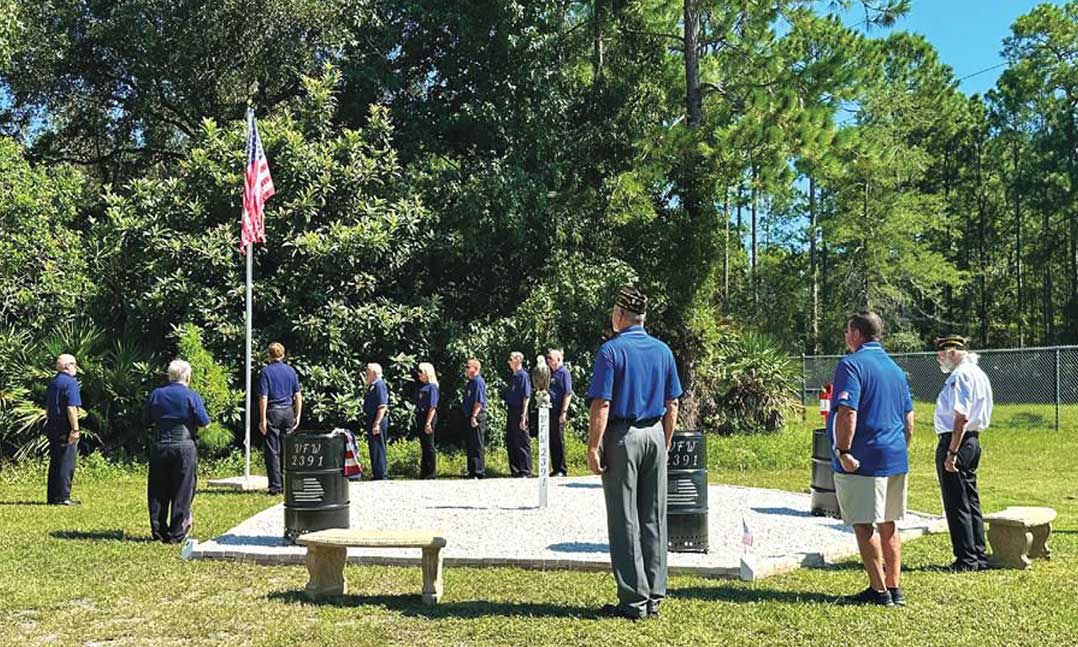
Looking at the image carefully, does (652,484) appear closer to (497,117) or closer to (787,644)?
(787,644)

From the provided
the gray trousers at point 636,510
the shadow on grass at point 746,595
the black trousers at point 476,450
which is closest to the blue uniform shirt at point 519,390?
the black trousers at point 476,450

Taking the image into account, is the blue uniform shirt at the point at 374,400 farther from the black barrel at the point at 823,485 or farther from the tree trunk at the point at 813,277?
the tree trunk at the point at 813,277

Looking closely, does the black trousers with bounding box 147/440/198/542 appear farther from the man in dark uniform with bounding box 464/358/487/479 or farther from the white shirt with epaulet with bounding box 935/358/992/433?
the white shirt with epaulet with bounding box 935/358/992/433

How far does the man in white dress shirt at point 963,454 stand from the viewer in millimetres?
7590

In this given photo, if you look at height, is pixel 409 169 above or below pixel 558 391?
above

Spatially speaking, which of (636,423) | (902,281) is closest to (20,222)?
(636,423)

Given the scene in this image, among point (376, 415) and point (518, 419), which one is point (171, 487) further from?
point (518, 419)

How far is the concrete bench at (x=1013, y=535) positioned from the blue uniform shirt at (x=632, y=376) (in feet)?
10.2

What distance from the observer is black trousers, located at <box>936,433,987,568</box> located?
7.62 m

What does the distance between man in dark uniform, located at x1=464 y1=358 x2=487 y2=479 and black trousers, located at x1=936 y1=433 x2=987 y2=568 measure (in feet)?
25.6

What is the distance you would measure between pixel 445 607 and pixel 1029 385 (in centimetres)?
1992

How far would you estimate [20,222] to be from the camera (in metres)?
17.1

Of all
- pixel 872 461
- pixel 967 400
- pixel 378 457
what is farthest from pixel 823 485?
pixel 378 457

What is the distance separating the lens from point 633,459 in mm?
6309
